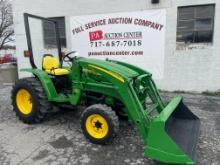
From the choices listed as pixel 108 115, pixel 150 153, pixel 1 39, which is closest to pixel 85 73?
pixel 108 115

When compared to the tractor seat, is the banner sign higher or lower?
higher

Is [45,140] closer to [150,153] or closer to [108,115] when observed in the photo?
[108,115]

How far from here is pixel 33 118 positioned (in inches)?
155

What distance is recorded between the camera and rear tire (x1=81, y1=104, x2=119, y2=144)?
303cm

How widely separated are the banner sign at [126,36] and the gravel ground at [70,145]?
2.93 metres

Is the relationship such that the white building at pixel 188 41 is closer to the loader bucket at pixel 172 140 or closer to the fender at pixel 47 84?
the loader bucket at pixel 172 140

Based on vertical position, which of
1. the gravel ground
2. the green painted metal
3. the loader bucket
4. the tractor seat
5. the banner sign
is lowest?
the gravel ground

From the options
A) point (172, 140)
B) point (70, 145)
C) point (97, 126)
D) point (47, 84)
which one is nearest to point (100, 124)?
point (97, 126)

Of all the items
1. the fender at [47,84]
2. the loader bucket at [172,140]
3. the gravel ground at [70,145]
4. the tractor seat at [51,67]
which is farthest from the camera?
the tractor seat at [51,67]

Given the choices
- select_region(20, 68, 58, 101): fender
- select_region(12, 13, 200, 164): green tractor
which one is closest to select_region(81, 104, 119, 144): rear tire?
select_region(12, 13, 200, 164): green tractor

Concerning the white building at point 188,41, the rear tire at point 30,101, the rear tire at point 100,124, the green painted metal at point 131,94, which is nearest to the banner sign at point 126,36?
the white building at point 188,41

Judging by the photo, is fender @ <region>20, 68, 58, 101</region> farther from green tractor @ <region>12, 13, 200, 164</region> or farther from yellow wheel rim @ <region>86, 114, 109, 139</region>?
yellow wheel rim @ <region>86, 114, 109, 139</region>

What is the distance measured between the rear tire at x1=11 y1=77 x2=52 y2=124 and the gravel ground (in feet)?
0.60

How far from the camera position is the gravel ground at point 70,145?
284 centimetres
